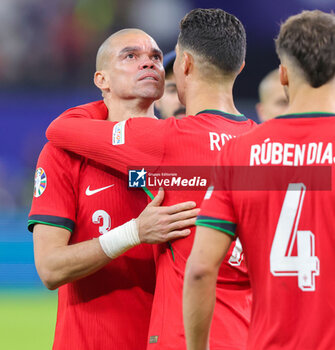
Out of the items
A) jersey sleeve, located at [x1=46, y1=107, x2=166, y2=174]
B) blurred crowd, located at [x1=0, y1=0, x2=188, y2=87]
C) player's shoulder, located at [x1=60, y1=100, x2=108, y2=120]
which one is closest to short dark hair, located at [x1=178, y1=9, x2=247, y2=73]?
jersey sleeve, located at [x1=46, y1=107, x2=166, y2=174]

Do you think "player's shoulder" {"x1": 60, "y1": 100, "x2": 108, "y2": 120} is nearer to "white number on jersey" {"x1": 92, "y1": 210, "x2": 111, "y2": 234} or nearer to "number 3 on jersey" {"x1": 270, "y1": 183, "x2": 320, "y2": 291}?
"white number on jersey" {"x1": 92, "y1": 210, "x2": 111, "y2": 234}

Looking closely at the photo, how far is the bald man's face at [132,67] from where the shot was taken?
3.67 m

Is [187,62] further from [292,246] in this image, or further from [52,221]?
[292,246]

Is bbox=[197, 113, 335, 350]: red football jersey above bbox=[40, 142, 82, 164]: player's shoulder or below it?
below

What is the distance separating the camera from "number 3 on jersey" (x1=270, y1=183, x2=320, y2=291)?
7.38 ft

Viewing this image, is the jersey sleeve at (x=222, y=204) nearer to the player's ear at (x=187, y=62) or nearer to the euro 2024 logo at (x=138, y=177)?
the euro 2024 logo at (x=138, y=177)

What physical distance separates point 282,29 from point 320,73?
0.25 metres

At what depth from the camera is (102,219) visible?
341cm

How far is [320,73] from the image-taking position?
2.32m

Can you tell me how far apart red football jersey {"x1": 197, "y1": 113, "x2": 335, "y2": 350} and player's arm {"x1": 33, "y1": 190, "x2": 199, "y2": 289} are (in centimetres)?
58

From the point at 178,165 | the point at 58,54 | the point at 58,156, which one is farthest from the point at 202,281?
the point at 58,54

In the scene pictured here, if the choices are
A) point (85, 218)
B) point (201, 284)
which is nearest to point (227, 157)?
point (201, 284)

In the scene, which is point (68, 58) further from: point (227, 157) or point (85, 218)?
point (227, 157)

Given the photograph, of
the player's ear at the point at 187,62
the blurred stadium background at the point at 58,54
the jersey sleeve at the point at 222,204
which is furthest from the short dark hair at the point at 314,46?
the blurred stadium background at the point at 58,54
